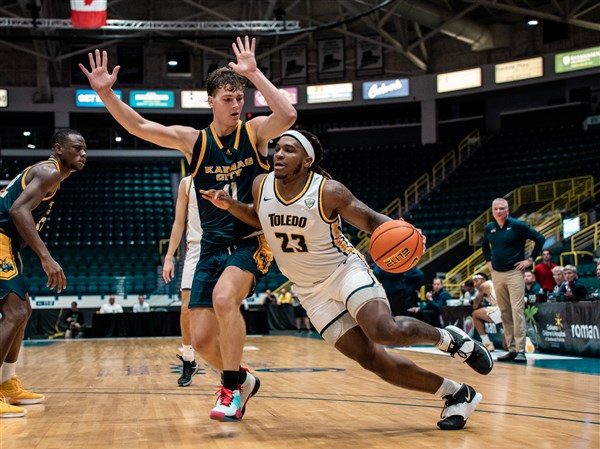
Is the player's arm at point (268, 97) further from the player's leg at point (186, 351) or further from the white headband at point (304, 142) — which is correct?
the player's leg at point (186, 351)

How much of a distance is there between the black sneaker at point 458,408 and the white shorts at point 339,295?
25.8 inches

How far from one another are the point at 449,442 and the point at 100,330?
57.6ft

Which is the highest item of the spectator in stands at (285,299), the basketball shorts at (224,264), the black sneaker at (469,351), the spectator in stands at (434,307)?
the basketball shorts at (224,264)

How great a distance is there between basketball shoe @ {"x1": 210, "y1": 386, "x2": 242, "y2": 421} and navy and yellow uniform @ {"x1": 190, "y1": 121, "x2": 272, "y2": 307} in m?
0.56

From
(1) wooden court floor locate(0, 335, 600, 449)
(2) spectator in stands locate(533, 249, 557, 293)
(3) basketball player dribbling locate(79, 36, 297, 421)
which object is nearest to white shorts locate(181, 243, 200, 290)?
(1) wooden court floor locate(0, 335, 600, 449)

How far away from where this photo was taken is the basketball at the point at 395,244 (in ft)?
13.5

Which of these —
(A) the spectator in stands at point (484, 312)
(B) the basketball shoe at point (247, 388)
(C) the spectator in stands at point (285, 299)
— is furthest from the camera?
(C) the spectator in stands at point (285, 299)

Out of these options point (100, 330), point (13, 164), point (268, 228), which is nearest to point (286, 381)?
point (268, 228)

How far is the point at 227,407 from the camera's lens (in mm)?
4355

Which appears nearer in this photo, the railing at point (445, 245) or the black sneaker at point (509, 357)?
the black sneaker at point (509, 357)

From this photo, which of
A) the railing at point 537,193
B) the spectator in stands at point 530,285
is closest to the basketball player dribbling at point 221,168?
the spectator in stands at point 530,285

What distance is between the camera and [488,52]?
30.1m

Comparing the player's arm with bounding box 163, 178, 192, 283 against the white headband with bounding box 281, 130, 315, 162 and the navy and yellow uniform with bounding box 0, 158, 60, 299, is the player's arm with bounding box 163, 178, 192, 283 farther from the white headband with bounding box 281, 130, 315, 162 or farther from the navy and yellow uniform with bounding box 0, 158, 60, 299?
the white headband with bounding box 281, 130, 315, 162

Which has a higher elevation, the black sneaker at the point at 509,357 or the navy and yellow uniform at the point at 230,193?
the navy and yellow uniform at the point at 230,193
